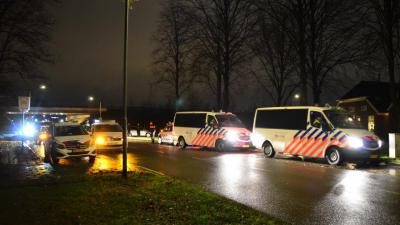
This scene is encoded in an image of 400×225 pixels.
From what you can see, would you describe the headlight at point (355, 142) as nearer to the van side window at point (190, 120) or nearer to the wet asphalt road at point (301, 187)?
the wet asphalt road at point (301, 187)

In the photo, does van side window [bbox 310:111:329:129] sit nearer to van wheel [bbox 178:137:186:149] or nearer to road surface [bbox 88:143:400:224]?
road surface [bbox 88:143:400:224]

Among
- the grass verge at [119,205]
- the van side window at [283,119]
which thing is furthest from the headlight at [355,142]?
the grass verge at [119,205]

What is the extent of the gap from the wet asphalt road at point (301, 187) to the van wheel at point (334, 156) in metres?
0.54

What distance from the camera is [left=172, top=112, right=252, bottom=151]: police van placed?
23641 millimetres

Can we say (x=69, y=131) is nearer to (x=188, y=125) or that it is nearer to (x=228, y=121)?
(x=228, y=121)

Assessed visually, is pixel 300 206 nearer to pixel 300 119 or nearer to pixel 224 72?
pixel 300 119

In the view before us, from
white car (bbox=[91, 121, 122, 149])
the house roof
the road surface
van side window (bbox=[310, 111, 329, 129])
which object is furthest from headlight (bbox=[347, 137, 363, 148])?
the house roof

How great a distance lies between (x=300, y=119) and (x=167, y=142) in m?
13.8

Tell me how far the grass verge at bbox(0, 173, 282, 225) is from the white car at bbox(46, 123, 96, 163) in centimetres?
631

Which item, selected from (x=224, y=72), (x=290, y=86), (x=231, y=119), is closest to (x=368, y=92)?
(x=290, y=86)

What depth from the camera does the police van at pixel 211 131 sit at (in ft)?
77.6

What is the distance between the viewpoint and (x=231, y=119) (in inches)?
982

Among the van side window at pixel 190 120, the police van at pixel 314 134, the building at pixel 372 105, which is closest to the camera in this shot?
the police van at pixel 314 134

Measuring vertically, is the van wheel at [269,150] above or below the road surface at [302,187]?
above
